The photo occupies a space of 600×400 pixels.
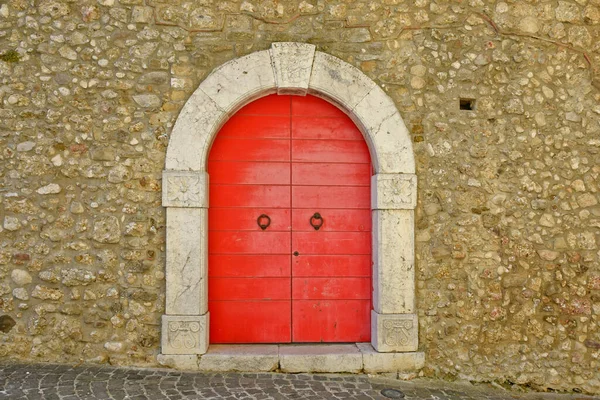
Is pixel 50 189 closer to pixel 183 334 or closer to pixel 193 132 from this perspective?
pixel 193 132

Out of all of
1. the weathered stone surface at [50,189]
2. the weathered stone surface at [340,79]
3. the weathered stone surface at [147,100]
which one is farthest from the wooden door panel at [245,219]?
the weathered stone surface at [50,189]

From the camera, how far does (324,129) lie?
3.84m

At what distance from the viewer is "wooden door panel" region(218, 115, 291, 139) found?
12.5 feet

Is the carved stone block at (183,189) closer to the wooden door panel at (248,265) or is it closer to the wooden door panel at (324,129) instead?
the wooden door panel at (248,265)

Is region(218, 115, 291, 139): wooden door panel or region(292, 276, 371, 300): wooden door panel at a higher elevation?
region(218, 115, 291, 139): wooden door panel

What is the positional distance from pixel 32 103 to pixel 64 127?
32 centimetres

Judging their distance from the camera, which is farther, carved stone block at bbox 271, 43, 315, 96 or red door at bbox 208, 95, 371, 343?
red door at bbox 208, 95, 371, 343

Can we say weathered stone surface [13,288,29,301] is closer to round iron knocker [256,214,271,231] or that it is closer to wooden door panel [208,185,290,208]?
wooden door panel [208,185,290,208]

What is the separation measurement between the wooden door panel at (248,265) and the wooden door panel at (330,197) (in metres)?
0.49

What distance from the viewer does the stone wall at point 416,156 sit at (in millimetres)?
3508

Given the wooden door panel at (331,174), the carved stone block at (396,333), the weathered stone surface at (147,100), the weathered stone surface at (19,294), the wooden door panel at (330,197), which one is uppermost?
the weathered stone surface at (147,100)

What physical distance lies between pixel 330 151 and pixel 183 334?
1908 millimetres

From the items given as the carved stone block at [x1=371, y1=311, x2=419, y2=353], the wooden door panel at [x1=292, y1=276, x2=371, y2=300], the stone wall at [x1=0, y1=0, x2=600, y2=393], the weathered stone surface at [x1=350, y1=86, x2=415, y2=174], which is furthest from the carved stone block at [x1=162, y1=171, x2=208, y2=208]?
the carved stone block at [x1=371, y1=311, x2=419, y2=353]

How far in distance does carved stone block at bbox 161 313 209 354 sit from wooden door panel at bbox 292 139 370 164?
1.55 m
